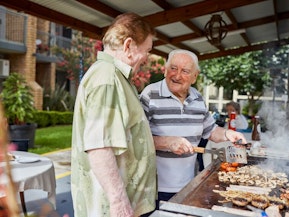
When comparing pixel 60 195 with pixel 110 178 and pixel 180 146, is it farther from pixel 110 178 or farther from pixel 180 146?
pixel 110 178

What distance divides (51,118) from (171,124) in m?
12.0

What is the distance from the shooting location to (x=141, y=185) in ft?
5.81

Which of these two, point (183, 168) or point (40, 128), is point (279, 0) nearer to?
point (183, 168)

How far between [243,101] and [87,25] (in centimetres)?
1147

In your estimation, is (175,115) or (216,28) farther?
(216,28)

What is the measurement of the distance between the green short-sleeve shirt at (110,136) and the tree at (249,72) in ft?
35.8

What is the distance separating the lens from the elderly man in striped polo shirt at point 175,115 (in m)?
2.46

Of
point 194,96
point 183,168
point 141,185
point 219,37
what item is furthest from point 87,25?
point 141,185

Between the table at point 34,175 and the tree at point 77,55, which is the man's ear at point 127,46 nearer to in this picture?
the table at point 34,175

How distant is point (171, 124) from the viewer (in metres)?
2.46

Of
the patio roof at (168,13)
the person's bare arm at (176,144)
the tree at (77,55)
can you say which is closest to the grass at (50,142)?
the patio roof at (168,13)

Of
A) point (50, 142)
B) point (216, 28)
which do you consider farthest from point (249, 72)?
point (50, 142)

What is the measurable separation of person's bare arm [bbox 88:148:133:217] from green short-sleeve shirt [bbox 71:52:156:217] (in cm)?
5

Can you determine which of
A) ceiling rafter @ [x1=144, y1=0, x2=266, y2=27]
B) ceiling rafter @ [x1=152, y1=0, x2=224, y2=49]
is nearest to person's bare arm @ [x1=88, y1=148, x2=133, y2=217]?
ceiling rafter @ [x1=152, y1=0, x2=224, y2=49]
